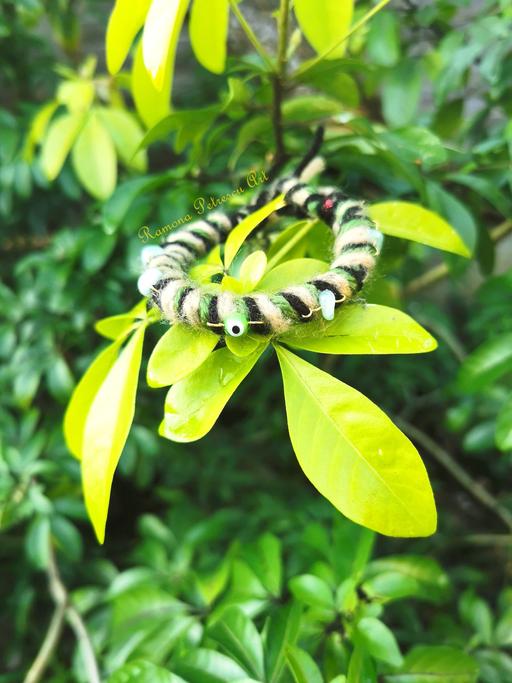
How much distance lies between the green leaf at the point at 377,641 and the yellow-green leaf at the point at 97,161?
2.24ft

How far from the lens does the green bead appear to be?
1.34 ft

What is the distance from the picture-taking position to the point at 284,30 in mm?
572

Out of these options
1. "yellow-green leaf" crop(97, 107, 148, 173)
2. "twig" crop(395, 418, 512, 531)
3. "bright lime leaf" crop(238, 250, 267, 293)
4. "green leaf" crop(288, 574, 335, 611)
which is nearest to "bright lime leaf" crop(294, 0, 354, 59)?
"bright lime leaf" crop(238, 250, 267, 293)

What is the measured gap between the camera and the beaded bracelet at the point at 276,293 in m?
0.42

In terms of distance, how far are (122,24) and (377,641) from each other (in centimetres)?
61

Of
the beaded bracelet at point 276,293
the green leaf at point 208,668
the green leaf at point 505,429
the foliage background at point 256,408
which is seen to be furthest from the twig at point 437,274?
the green leaf at point 208,668

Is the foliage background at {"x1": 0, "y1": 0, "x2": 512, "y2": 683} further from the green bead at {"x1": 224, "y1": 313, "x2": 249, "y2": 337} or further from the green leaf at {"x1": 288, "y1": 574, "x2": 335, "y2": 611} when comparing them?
the green bead at {"x1": 224, "y1": 313, "x2": 249, "y2": 337}

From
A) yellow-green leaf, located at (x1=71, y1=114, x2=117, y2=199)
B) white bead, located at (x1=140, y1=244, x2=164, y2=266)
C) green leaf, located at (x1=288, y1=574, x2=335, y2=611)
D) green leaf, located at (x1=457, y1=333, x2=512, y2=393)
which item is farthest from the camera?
yellow-green leaf, located at (x1=71, y1=114, x2=117, y2=199)

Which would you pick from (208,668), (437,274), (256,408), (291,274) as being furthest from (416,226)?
(256,408)

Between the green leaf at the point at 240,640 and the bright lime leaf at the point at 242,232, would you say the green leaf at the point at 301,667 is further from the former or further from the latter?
the bright lime leaf at the point at 242,232

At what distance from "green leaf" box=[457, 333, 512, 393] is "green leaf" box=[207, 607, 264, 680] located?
42 cm

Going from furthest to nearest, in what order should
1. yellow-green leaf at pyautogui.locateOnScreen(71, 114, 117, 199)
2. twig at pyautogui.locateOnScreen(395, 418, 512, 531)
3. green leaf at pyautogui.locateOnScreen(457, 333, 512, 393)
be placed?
twig at pyautogui.locateOnScreen(395, 418, 512, 531) → yellow-green leaf at pyautogui.locateOnScreen(71, 114, 117, 199) → green leaf at pyautogui.locateOnScreen(457, 333, 512, 393)

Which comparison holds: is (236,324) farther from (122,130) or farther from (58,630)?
(58,630)

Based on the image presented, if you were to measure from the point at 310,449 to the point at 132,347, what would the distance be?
180 mm
